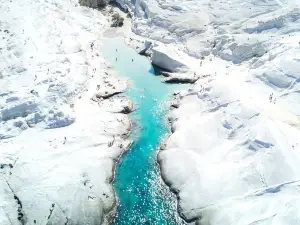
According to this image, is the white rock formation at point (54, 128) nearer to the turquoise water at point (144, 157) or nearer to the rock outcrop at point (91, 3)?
the turquoise water at point (144, 157)

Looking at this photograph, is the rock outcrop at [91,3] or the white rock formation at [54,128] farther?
the rock outcrop at [91,3]

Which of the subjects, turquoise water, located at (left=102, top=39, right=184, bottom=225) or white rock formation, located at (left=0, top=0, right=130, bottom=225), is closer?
white rock formation, located at (left=0, top=0, right=130, bottom=225)

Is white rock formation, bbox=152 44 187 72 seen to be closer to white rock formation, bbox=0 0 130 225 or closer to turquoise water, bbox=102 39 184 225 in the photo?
turquoise water, bbox=102 39 184 225

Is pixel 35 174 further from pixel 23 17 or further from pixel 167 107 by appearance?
pixel 23 17

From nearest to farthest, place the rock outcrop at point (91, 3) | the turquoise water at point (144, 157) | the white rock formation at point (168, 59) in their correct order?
1. the turquoise water at point (144, 157)
2. the white rock formation at point (168, 59)
3. the rock outcrop at point (91, 3)

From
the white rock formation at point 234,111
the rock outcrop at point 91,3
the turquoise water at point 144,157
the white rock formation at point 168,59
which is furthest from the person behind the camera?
the rock outcrop at point 91,3

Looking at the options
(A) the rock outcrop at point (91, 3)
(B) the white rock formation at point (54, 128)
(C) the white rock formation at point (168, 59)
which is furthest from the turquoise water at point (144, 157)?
(A) the rock outcrop at point (91, 3)

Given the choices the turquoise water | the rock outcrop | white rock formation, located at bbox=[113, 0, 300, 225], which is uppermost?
white rock formation, located at bbox=[113, 0, 300, 225]

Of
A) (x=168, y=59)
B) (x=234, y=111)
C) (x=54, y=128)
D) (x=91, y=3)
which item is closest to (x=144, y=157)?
(x=54, y=128)

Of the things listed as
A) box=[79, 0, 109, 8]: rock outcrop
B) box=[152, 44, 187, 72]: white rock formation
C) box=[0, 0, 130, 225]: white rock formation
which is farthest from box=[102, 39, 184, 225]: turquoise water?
box=[79, 0, 109, 8]: rock outcrop
